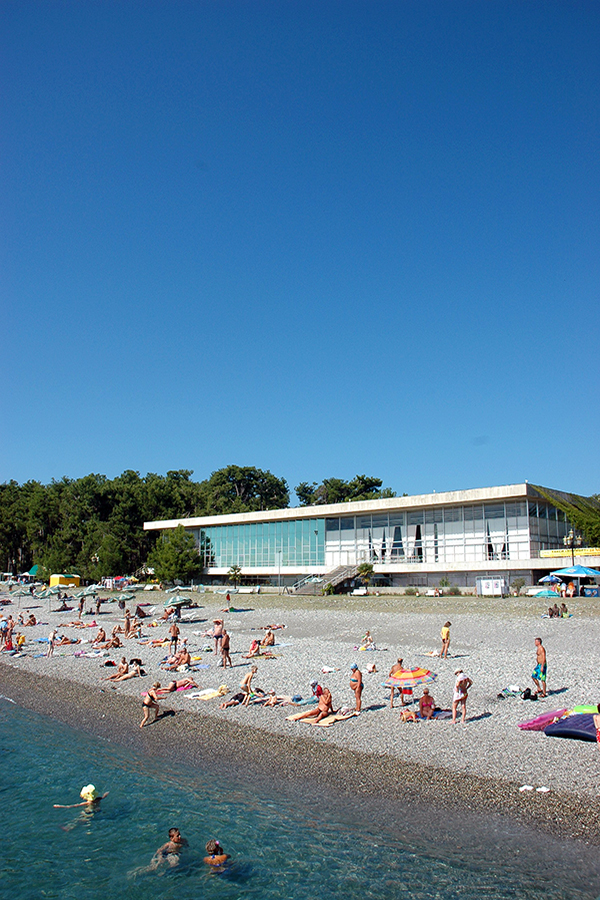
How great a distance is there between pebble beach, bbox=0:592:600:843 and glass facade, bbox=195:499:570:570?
11.9 metres

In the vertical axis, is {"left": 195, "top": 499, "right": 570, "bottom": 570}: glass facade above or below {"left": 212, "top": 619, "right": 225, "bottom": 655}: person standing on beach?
above

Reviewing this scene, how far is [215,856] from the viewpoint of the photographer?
10.5 meters

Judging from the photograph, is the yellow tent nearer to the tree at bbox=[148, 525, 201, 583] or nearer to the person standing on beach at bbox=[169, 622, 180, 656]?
the tree at bbox=[148, 525, 201, 583]

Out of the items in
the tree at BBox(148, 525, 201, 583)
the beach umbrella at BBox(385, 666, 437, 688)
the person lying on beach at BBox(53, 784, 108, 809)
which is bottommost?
the person lying on beach at BBox(53, 784, 108, 809)

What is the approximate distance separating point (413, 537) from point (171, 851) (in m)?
42.8

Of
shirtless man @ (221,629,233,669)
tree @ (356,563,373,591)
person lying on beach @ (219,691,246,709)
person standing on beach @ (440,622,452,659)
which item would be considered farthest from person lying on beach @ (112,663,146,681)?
tree @ (356,563,373,591)

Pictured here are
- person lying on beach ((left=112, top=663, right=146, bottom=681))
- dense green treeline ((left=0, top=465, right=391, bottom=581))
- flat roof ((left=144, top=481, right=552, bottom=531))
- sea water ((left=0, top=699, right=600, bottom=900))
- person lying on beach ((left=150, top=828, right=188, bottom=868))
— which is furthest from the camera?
dense green treeline ((left=0, top=465, right=391, bottom=581))

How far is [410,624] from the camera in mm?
32250

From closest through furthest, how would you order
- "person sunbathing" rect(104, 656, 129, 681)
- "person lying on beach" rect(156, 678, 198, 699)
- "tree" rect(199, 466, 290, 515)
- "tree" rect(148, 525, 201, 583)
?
1. "person lying on beach" rect(156, 678, 198, 699)
2. "person sunbathing" rect(104, 656, 129, 681)
3. "tree" rect(148, 525, 201, 583)
4. "tree" rect(199, 466, 290, 515)

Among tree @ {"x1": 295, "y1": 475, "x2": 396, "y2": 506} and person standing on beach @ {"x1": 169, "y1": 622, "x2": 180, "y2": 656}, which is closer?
person standing on beach @ {"x1": 169, "y1": 622, "x2": 180, "y2": 656}

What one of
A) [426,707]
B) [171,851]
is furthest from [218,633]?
[171,851]

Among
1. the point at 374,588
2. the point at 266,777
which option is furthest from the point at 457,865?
the point at 374,588

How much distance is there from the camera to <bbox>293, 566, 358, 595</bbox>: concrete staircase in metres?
49.3

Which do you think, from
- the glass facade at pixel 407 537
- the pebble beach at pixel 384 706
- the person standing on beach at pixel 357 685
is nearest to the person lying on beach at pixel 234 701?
the pebble beach at pixel 384 706
